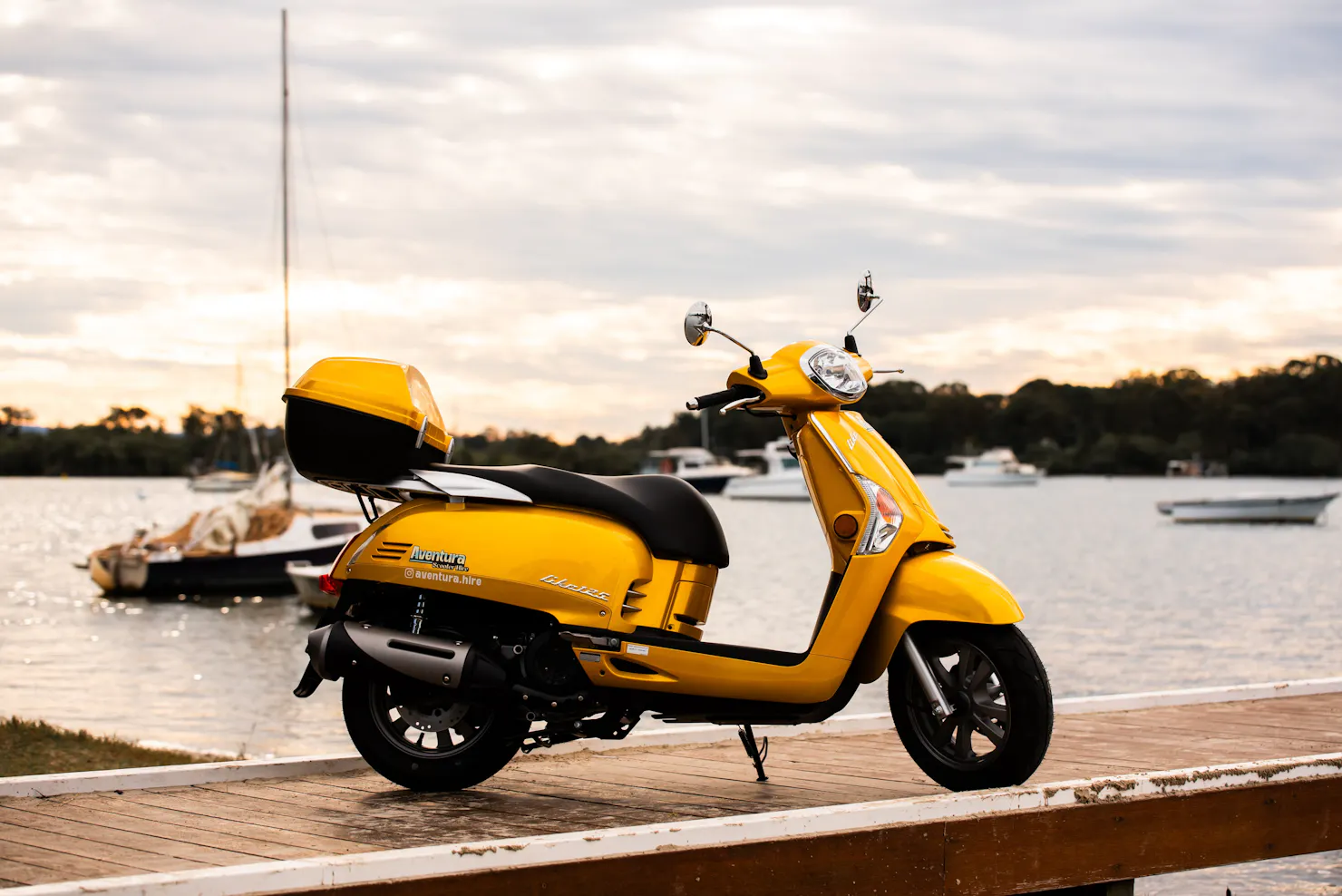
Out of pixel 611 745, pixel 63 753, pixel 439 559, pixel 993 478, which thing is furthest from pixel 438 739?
pixel 993 478

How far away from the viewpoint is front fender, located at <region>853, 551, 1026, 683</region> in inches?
181

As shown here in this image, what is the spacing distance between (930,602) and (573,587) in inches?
44.4

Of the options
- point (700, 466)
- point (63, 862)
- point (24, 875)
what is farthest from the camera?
point (700, 466)

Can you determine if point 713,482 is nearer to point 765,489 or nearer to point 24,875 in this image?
point 765,489

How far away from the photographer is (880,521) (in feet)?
15.6

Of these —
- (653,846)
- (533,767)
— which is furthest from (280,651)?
(653,846)

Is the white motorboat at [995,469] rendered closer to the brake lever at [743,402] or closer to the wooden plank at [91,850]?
the brake lever at [743,402]

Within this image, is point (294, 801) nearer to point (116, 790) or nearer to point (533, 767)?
point (116, 790)

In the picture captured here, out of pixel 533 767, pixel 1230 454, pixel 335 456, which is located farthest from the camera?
pixel 1230 454

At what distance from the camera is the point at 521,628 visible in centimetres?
498

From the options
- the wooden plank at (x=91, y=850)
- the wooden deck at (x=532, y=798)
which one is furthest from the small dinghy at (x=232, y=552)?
the wooden plank at (x=91, y=850)

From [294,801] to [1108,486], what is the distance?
167 meters

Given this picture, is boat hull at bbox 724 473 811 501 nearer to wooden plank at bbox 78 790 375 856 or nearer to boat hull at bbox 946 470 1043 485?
boat hull at bbox 946 470 1043 485

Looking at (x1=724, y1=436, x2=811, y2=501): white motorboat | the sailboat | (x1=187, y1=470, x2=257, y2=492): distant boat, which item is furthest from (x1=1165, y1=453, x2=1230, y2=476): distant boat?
the sailboat
